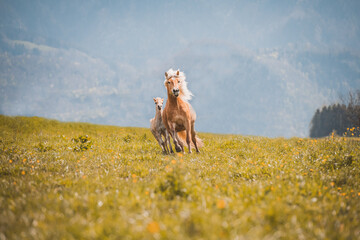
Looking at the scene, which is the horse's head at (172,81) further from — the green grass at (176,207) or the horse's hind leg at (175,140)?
the green grass at (176,207)

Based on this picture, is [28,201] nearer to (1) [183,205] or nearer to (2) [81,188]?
(2) [81,188]

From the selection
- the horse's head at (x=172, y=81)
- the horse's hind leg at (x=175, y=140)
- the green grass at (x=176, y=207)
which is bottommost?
the green grass at (x=176, y=207)

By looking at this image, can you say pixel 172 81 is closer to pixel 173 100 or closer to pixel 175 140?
pixel 173 100

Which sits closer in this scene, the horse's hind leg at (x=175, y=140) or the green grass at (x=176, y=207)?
the green grass at (x=176, y=207)

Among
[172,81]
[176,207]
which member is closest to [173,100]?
[172,81]

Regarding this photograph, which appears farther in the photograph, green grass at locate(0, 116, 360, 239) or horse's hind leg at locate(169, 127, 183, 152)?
horse's hind leg at locate(169, 127, 183, 152)

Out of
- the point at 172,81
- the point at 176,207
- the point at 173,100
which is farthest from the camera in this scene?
the point at 173,100

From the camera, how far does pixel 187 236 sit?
104 inches

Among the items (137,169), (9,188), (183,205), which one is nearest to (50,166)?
(9,188)

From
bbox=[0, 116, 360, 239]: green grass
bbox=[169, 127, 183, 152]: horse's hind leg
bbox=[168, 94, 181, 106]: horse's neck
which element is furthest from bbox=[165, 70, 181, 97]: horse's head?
bbox=[0, 116, 360, 239]: green grass

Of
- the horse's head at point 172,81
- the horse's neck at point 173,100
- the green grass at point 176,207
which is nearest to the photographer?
the green grass at point 176,207

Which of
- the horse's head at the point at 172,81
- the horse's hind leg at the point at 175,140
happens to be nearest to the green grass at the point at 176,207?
the horse's hind leg at the point at 175,140

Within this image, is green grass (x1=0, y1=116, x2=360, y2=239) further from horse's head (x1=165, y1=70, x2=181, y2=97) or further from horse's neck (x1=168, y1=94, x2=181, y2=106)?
horse's head (x1=165, y1=70, x2=181, y2=97)

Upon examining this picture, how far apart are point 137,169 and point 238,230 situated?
4.54 m
